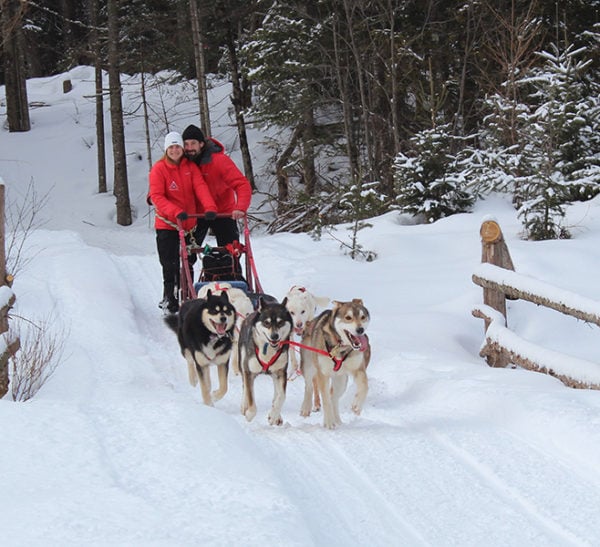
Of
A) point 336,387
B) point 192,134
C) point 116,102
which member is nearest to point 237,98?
point 116,102

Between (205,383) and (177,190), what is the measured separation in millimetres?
2807

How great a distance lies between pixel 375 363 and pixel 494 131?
23.7 ft

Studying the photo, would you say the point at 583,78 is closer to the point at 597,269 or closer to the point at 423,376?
the point at 597,269

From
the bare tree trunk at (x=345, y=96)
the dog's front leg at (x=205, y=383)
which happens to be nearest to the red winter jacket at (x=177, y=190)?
the dog's front leg at (x=205, y=383)

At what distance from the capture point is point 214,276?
7.49 meters

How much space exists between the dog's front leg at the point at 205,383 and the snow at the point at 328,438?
0.10 meters

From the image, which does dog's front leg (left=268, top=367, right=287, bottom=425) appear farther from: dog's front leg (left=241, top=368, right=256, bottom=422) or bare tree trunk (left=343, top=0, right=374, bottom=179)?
bare tree trunk (left=343, top=0, right=374, bottom=179)

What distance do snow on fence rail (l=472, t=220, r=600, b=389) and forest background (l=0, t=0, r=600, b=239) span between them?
7.95 feet

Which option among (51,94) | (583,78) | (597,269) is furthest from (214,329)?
(51,94)

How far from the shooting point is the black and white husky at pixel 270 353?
4918 mm

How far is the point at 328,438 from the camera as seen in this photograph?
4.57 m

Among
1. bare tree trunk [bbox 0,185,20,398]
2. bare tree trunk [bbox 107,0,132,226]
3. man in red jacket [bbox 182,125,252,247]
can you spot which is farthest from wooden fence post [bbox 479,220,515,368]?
bare tree trunk [bbox 107,0,132,226]

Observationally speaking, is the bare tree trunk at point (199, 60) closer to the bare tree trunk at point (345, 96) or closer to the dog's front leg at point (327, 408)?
the bare tree trunk at point (345, 96)

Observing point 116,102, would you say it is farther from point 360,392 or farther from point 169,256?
point 360,392
